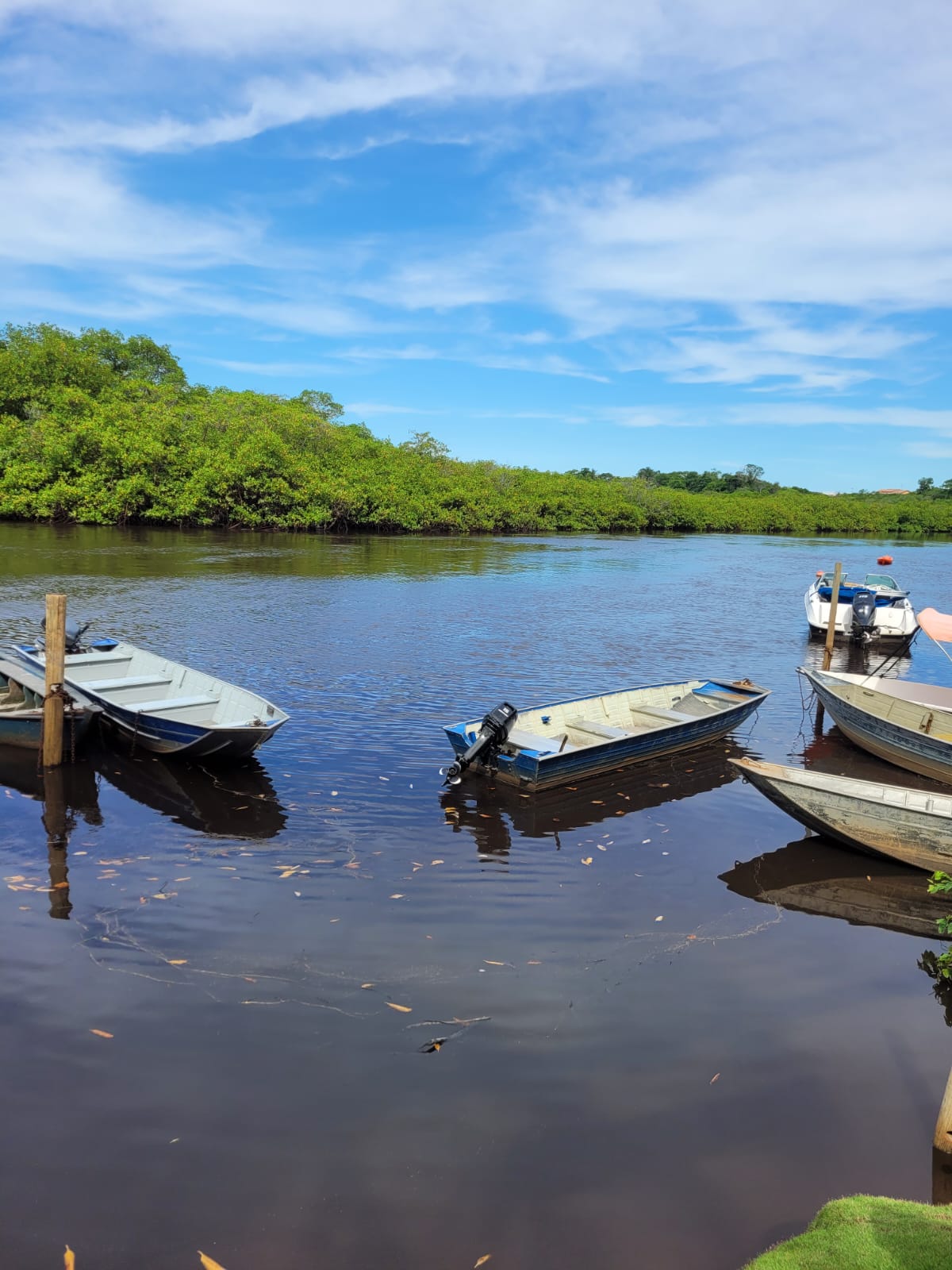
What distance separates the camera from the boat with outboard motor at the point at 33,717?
499 inches

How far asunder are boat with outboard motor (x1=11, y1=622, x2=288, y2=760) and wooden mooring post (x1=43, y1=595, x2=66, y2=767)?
35.6 inches

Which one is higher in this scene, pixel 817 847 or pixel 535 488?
pixel 535 488

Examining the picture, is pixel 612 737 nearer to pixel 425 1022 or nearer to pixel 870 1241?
pixel 425 1022

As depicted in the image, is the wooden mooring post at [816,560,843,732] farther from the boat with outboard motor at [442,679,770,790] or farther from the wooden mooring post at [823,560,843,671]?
the boat with outboard motor at [442,679,770,790]

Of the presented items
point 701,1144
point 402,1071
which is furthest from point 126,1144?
point 701,1144

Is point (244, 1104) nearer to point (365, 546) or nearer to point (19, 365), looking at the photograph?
point (365, 546)

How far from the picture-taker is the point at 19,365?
73188 millimetres

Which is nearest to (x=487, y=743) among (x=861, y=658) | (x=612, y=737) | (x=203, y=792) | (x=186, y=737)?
(x=612, y=737)

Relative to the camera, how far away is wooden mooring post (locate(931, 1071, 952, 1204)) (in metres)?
5.19

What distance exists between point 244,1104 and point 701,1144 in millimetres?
3055

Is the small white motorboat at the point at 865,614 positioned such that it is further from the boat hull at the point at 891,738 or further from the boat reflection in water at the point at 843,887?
the boat reflection in water at the point at 843,887

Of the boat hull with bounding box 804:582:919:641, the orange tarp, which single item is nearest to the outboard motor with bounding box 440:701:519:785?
the orange tarp

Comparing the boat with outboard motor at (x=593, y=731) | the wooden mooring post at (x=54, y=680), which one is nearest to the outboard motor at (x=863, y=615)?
the boat with outboard motor at (x=593, y=731)

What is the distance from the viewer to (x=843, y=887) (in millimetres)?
9633
